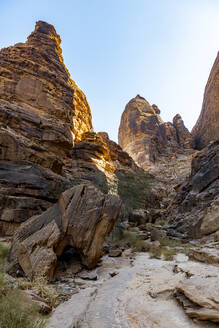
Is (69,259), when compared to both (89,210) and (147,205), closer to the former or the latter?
(89,210)

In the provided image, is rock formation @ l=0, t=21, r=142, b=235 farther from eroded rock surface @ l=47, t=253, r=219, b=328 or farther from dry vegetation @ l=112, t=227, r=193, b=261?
eroded rock surface @ l=47, t=253, r=219, b=328

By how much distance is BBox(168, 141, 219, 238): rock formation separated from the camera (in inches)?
441

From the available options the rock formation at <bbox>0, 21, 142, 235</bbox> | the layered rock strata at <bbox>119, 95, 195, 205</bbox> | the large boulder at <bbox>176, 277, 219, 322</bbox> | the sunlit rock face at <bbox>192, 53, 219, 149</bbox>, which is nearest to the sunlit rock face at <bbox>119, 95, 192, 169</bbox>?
the layered rock strata at <bbox>119, 95, 195, 205</bbox>

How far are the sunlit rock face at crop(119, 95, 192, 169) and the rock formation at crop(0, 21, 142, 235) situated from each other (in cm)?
1133

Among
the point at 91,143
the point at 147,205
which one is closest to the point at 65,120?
the point at 91,143

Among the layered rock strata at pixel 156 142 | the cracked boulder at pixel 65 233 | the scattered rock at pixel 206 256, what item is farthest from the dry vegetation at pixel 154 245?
the layered rock strata at pixel 156 142

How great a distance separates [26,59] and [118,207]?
28844 millimetres

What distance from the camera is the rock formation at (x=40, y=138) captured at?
1255 cm

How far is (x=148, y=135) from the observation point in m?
48.2

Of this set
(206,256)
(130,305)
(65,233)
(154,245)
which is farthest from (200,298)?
(154,245)

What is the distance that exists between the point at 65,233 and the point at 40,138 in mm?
15076

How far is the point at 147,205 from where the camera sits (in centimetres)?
2239

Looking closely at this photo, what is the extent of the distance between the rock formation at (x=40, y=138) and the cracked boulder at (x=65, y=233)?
5.40 m

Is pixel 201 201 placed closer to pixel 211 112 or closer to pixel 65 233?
pixel 65 233
